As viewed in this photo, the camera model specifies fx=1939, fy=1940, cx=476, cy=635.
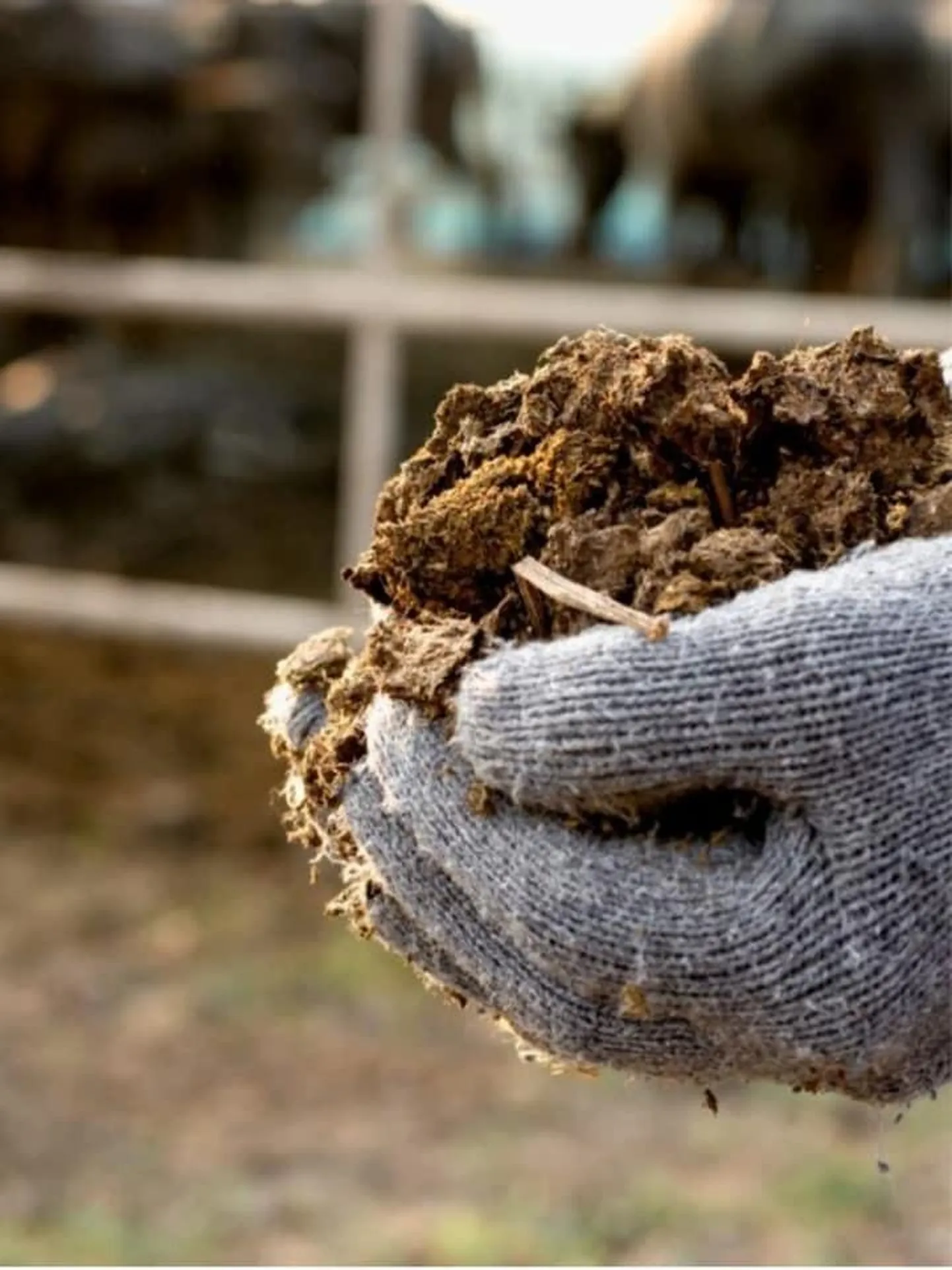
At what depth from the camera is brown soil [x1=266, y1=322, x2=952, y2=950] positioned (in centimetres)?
71

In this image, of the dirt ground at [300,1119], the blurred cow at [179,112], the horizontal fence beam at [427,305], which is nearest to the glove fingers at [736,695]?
the dirt ground at [300,1119]

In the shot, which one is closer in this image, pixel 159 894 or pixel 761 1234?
pixel 761 1234

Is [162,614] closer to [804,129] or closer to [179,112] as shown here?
[179,112]

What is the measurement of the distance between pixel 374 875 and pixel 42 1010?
1.69 meters

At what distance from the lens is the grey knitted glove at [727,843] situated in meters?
0.67

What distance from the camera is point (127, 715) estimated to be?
10.5 ft

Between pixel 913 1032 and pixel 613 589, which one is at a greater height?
pixel 613 589

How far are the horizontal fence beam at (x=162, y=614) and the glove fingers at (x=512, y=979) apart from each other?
5.63ft

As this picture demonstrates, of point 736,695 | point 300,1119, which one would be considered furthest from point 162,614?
point 736,695

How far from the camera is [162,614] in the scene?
8.80ft

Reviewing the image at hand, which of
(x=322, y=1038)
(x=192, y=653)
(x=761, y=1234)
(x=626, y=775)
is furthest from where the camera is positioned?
(x=192, y=653)

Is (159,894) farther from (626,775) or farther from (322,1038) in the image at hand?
(626,775)

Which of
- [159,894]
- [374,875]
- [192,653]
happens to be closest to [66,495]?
[192,653]

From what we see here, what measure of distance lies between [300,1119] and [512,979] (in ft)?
4.74
